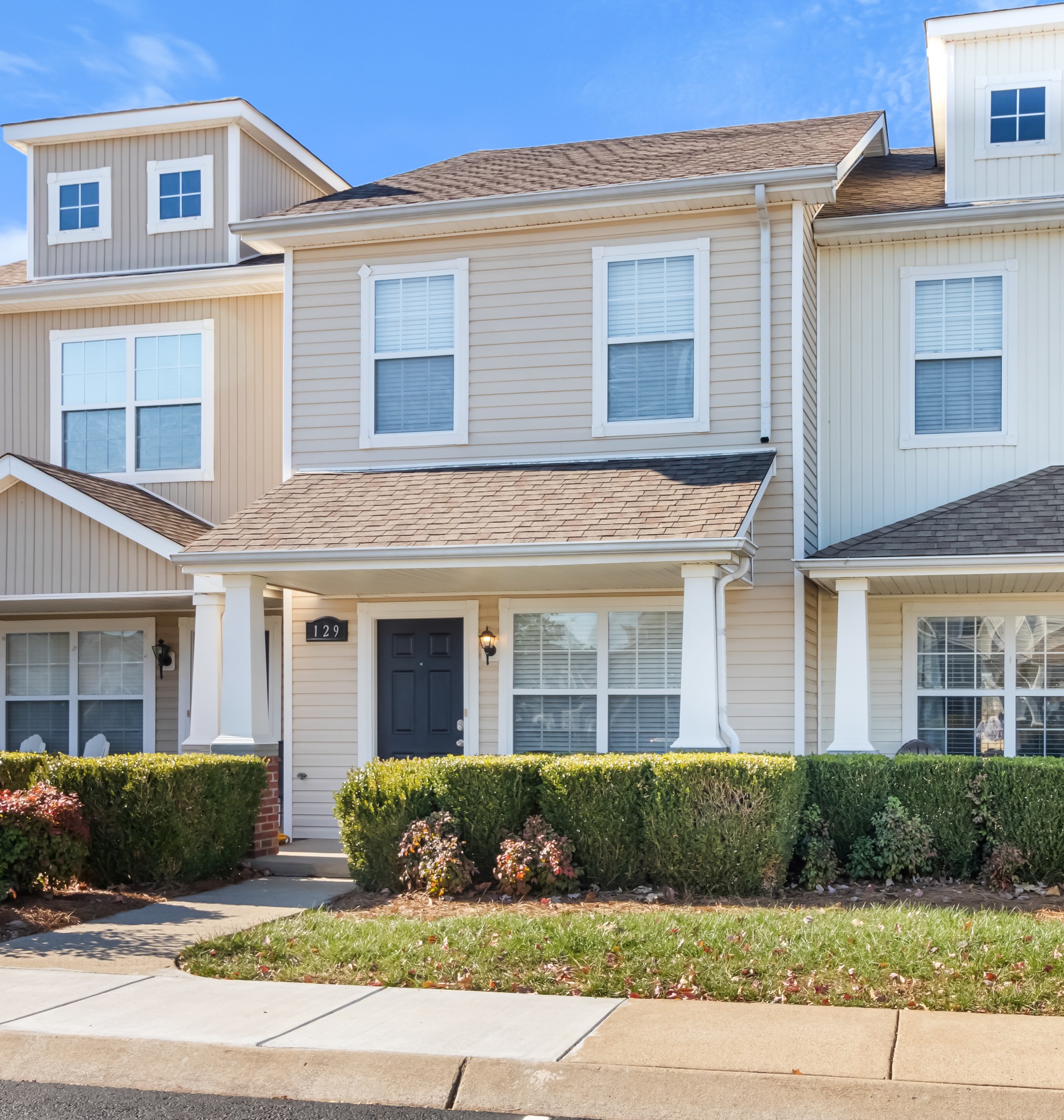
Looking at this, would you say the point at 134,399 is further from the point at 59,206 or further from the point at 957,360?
the point at 957,360

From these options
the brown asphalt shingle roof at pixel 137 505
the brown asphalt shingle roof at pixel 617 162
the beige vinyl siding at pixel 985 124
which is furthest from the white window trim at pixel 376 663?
the beige vinyl siding at pixel 985 124

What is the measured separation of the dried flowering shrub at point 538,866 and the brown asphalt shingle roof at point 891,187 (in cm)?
682

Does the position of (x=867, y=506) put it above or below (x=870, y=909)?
above

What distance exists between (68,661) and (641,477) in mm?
7393

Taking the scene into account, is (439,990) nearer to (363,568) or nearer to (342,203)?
(363,568)

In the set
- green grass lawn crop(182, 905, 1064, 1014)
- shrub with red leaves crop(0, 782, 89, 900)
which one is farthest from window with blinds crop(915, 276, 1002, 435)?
shrub with red leaves crop(0, 782, 89, 900)

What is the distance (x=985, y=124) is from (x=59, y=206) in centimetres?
1031

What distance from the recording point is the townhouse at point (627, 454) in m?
11.6

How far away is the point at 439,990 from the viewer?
6.79 m

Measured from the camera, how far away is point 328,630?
42.1ft

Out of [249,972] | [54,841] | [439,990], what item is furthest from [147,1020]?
[54,841]

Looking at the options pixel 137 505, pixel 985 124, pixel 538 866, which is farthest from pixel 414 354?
pixel 985 124

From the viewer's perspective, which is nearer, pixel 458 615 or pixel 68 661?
pixel 458 615

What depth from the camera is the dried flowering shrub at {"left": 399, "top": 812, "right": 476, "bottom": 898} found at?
9.23m
